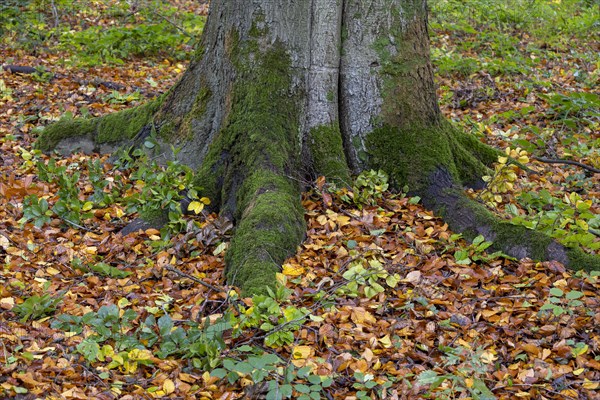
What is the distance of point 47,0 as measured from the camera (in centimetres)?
1075

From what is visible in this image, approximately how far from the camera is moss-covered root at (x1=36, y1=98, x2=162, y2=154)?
598 centimetres

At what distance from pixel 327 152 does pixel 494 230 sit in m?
1.37

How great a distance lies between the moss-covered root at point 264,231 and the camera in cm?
391

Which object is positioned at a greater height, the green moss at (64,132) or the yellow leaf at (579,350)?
the green moss at (64,132)

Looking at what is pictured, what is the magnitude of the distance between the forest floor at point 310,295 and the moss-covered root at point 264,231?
13cm

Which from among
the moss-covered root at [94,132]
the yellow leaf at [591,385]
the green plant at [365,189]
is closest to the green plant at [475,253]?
the green plant at [365,189]

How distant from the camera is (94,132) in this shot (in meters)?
6.22

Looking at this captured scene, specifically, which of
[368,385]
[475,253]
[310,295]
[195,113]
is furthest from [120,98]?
[368,385]

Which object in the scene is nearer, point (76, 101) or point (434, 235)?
point (434, 235)

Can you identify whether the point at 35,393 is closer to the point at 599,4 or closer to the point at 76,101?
the point at 76,101

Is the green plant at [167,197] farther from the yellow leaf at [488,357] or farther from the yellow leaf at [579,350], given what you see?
the yellow leaf at [579,350]

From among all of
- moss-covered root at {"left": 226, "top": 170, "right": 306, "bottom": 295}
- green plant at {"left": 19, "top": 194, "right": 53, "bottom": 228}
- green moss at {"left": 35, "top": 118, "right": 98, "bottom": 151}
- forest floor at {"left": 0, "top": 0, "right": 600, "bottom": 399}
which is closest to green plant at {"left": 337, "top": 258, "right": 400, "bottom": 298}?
forest floor at {"left": 0, "top": 0, "right": 600, "bottom": 399}

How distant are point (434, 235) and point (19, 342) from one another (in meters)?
2.74

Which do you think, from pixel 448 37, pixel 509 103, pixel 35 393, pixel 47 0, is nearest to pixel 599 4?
pixel 448 37
